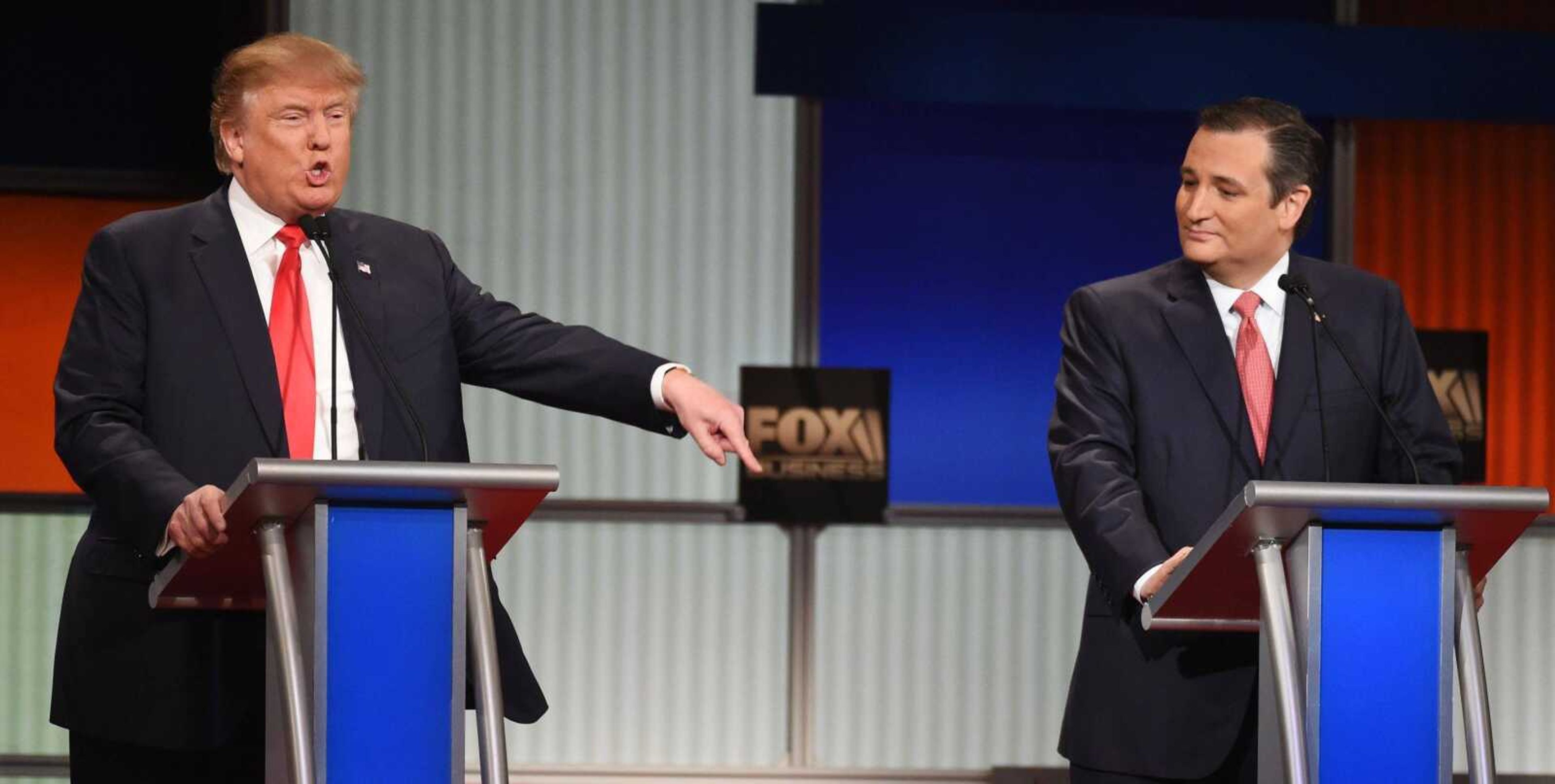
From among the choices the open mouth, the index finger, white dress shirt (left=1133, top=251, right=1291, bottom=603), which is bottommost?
the index finger

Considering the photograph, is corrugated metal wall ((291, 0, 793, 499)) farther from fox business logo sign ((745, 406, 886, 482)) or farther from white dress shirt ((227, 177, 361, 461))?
white dress shirt ((227, 177, 361, 461))

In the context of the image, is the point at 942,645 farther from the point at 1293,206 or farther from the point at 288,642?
the point at 288,642

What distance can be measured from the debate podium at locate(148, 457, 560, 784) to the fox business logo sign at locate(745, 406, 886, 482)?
296cm

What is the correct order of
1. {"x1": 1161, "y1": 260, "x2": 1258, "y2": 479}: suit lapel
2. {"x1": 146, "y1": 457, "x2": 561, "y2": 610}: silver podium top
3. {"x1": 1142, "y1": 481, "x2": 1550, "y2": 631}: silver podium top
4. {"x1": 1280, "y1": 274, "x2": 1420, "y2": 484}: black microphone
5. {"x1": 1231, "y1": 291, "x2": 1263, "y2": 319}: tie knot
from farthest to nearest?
1. {"x1": 1231, "y1": 291, "x2": 1263, "y2": 319}: tie knot
2. {"x1": 1161, "y1": 260, "x2": 1258, "y2": 479}: suit lapel
3. {"x1": 1280, "y1": 274, "x2": 1420, "y2": 484}: black microphone
4. {"x1": 1142, "y1": 481, "x2": 1550, "y2": 631}: silver podium top
5. {"x1": 146, "y1": 457, "x2": 561, "y2": 610}: silver podium top

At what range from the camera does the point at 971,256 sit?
514 cm

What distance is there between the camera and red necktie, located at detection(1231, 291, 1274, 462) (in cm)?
284

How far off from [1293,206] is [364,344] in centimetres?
150

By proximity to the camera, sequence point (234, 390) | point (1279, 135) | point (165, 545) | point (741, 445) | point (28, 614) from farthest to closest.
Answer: point (28, 614) < point (1279, 135) < point (234, 390) < point (741, 445) < point (165, 545)

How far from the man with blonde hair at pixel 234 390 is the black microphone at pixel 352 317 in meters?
0.01

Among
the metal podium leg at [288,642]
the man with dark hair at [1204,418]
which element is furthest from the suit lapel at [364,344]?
the man with dark hair at [1204,418]

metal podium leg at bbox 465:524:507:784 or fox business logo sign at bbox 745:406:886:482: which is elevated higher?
fox business logo sign at bbox 745:406:886:482

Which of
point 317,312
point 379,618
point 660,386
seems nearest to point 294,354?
point 317,312

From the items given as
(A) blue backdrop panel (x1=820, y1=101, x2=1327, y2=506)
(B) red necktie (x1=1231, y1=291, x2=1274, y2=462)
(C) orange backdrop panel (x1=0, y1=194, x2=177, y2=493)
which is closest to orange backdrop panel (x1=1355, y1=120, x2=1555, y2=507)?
(A) blue backdrop panel (x1=820, y1=101, x2=1327, y2=506)

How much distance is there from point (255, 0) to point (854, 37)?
5.20 feet
